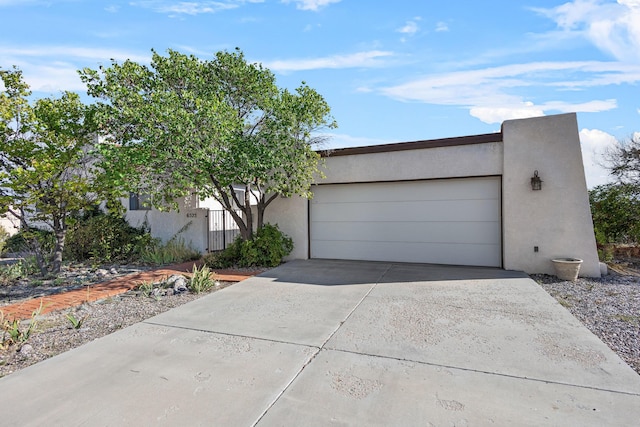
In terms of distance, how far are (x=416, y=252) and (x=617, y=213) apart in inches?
230

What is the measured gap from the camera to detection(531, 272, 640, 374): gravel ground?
394cm

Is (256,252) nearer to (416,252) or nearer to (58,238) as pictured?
(416,252)

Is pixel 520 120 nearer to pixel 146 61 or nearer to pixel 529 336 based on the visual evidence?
pixel 529 336

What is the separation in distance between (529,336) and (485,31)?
5844 millimetres

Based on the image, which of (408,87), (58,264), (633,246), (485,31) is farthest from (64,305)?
(633,246)

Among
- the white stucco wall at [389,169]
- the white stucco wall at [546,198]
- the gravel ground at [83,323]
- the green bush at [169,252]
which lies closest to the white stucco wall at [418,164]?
the white stucco wall at [389,169]

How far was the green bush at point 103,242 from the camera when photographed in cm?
1016

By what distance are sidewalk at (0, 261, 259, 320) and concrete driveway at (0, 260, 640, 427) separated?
1.87 meters

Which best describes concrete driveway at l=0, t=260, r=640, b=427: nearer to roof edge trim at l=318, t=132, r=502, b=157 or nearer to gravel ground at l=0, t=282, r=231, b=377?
gravel ground at l=0, t=282, r=231, b=377

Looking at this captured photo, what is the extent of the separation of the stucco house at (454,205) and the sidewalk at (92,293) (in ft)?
7.85

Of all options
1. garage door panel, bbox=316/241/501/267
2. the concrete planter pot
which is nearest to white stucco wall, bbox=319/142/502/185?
garage door panel, bbox=316/241/501/267

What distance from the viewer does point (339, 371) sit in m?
3.25

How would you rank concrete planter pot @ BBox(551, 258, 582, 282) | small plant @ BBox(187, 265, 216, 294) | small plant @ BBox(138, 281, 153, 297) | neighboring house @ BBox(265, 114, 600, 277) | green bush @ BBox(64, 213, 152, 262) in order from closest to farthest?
small plant @ BBox(138, 281, 153, 297) < small plant @ BBox(187, 265, 216, 294) < concrete planter pot @ BBox(551, 258, 582, 282) < neighboring house @ BBox(265, 114, 600, 277) < green bush @ BBox(64, 213, 152, 262)

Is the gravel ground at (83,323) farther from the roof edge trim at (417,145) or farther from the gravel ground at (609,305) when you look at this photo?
the gravel ground at (609,305)
